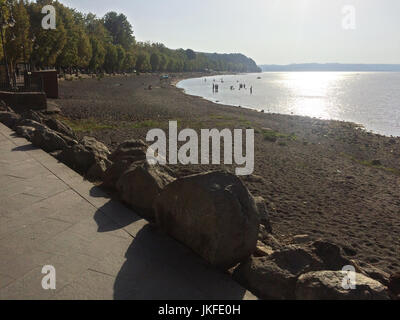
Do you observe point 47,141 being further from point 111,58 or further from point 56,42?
point 111,58

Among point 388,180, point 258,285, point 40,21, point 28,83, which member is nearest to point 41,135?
point 258,285

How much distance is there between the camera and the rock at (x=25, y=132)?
956 centimetres

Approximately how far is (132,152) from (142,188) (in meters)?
1.90

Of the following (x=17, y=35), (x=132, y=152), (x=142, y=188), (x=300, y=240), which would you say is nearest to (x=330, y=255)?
(x=300, y=240)

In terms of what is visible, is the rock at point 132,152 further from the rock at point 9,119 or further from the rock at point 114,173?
the rock at point 9,119

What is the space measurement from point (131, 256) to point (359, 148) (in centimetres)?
2178

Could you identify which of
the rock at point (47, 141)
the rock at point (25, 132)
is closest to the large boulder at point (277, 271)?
the rock at point (47, 141)

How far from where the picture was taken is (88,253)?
386 cm

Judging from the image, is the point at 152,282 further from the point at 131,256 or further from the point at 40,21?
the point at 40,21

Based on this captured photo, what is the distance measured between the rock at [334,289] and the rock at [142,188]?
2586 millimetres

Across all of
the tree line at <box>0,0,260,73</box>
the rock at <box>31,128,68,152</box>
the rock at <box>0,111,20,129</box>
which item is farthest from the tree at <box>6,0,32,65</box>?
the rock at <box>31,128,68,152</box>

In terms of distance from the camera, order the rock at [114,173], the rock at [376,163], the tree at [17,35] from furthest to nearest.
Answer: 1. the tree at [17,35]
2. the rock at [376,163]
3. the rock at [114,173]

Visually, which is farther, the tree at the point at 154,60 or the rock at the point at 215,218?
the tree at the point at 154,60
